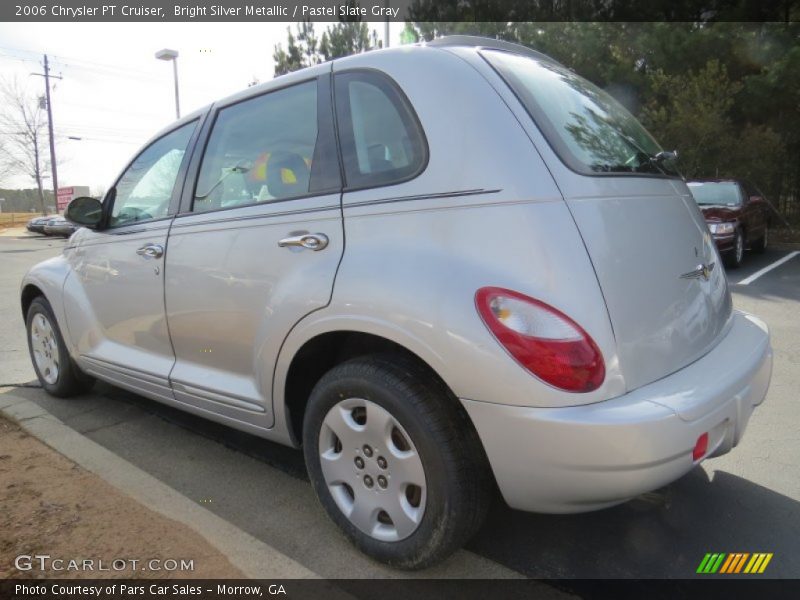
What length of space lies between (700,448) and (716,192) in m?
10.6

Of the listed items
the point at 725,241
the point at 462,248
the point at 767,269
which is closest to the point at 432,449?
the point at 462,248

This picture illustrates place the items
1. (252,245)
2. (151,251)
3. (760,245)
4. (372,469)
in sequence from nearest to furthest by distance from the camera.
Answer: (372,469) < (252,245) < (151,251) < (760,245)

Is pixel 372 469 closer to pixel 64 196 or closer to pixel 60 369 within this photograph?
pixel 60 369

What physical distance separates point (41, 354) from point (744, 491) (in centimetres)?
443

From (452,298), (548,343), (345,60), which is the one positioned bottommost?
(548,343)

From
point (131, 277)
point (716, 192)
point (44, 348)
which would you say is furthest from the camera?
point (716, 192)

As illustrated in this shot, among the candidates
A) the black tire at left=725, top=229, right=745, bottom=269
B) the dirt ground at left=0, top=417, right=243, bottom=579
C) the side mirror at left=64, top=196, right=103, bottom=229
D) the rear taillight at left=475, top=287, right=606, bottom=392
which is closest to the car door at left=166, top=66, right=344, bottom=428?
the dirt ground at left=0, top=417, right=243, bottom=579

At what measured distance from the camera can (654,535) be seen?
2.39m

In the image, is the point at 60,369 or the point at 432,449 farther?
the point at 60,369

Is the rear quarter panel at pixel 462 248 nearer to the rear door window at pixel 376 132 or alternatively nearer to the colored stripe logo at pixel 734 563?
the rear door window at pixel 376 132

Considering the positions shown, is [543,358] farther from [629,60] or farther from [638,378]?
[629,60]

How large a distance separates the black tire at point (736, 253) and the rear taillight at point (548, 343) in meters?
9.67

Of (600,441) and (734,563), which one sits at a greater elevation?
(600,441)

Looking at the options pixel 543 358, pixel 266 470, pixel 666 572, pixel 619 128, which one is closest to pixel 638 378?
pixel 543 358
